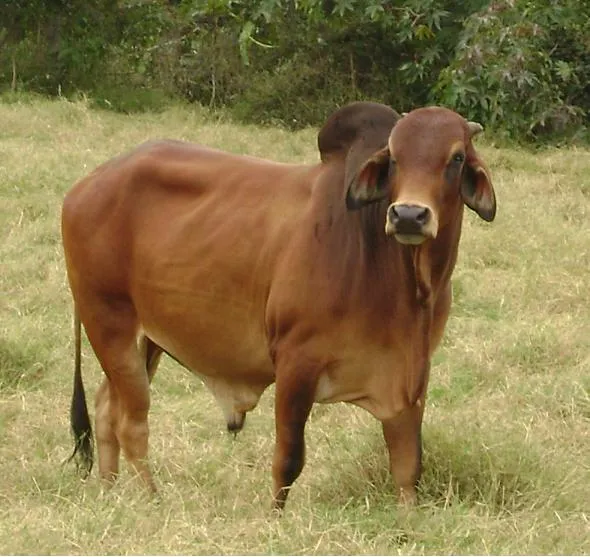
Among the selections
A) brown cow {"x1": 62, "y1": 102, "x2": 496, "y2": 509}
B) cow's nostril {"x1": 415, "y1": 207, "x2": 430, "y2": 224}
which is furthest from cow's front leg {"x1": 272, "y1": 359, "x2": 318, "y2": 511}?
cow's nostril {"x1": 415, "y1": 207, "x2": 430, "y2": 224}

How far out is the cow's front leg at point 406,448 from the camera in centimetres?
394

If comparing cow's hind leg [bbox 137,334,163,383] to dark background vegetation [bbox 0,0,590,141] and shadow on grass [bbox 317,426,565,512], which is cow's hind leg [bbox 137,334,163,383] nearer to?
shadow on grass [bbox 317,426,565,512]

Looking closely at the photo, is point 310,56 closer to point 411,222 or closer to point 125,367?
point 125,367

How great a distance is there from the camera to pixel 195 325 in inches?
164

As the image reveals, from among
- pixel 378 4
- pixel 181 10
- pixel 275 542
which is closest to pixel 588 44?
pixel 378 4

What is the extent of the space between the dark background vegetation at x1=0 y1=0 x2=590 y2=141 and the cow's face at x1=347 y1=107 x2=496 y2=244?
7560 millimetres

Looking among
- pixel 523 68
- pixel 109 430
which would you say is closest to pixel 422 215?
pixel 109 430

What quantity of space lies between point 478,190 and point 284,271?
591mm

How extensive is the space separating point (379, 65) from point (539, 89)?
7.78 ft

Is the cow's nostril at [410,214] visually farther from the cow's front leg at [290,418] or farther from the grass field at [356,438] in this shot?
the grass field at [356,438]

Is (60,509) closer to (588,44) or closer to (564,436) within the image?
(564,436)

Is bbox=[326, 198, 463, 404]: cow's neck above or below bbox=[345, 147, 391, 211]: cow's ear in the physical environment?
below

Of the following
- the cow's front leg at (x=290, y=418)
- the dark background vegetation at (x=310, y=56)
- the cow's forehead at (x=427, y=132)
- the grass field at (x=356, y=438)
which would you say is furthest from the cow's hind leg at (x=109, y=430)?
the dark background vegetation at (x=310, y=56)

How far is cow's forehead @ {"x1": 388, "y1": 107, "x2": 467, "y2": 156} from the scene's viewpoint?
142 inches
